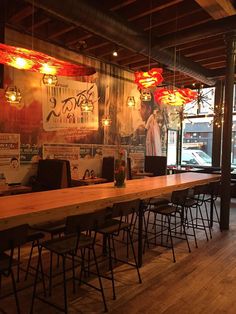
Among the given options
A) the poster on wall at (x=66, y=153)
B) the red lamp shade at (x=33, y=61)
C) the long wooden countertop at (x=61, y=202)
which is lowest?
the long wooden countertop at (x=61, y=202)

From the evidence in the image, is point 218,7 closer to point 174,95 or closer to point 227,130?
point 174,95

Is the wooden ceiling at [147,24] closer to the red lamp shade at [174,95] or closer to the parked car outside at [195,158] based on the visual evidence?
the red lamp shade at [174,95]

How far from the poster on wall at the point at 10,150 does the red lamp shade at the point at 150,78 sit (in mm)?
2417

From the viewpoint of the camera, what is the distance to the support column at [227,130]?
4.68 m

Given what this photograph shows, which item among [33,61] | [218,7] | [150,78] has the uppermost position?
[218,7]

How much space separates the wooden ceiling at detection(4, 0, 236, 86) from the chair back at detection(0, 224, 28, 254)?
102 inches

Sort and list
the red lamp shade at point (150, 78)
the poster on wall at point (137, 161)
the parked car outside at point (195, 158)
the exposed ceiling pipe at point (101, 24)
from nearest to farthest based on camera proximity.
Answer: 1. the exposed ceiling pipe at point (101, 24)
2. the red lamp shade at point (150, 78)
3. the poster on wall at point (137, 161)
4. the parked car outside at point (195, 158)

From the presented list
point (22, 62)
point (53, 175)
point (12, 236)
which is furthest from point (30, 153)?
point (12, 236)

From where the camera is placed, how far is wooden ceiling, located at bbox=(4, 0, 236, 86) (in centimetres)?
405

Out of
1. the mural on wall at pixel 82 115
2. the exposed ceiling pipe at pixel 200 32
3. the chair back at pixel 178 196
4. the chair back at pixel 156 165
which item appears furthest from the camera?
the chair back at pixel 156 165

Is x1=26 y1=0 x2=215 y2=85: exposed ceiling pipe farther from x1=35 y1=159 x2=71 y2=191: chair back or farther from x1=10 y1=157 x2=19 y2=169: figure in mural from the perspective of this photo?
x1=10 y1=157 x2=19 y2=169: figure in mural

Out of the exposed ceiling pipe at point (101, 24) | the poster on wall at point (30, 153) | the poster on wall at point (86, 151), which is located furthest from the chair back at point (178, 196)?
the poster on wall at point (86, 151)

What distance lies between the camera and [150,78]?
3922 mm

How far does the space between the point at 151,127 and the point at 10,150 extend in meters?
4.41
